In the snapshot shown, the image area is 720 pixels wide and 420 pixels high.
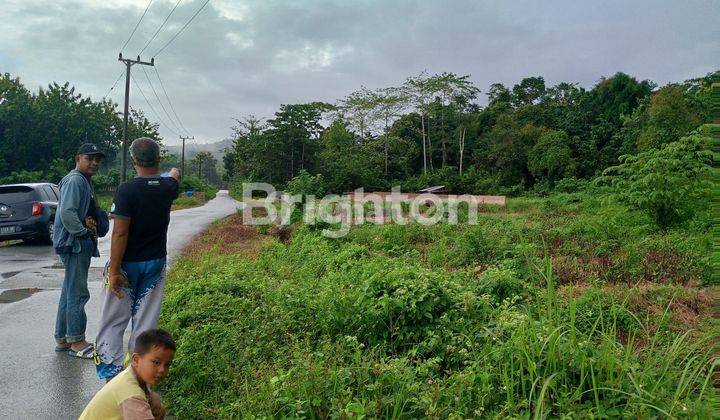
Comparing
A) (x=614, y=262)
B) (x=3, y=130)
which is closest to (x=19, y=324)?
(x=614, y=262)

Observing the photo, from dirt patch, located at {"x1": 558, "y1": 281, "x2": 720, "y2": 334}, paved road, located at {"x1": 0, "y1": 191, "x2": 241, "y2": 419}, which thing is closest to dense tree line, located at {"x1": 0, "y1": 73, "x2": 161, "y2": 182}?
paved road, located at {"x1": 0, "y1": 191, "x2": 241, "y2": 419}

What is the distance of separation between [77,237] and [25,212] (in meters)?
8.90

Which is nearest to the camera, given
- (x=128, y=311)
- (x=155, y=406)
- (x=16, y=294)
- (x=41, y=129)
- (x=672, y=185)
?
(x=155, y=406)

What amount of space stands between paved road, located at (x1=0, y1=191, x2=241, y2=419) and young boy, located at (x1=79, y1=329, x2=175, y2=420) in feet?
4.68

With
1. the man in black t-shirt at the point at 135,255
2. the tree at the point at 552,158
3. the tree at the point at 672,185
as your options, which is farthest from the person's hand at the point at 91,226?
the tree at the point at 552,158

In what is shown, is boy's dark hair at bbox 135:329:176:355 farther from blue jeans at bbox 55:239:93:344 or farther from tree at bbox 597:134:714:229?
tree at bbox 597:134:714:229

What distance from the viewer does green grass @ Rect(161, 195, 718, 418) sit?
296 cm

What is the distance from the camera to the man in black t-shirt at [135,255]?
375 cm

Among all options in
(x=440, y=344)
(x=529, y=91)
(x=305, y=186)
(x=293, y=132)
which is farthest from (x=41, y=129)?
(x=440, y=344)

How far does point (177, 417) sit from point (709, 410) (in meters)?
3.18

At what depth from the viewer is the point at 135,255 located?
388 centimetres

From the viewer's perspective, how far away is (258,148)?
37.8 m

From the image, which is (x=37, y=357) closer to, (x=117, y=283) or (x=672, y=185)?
(x=117, y=283)

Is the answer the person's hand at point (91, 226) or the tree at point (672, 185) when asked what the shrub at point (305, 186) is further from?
the person's hand at point (91, 226)
